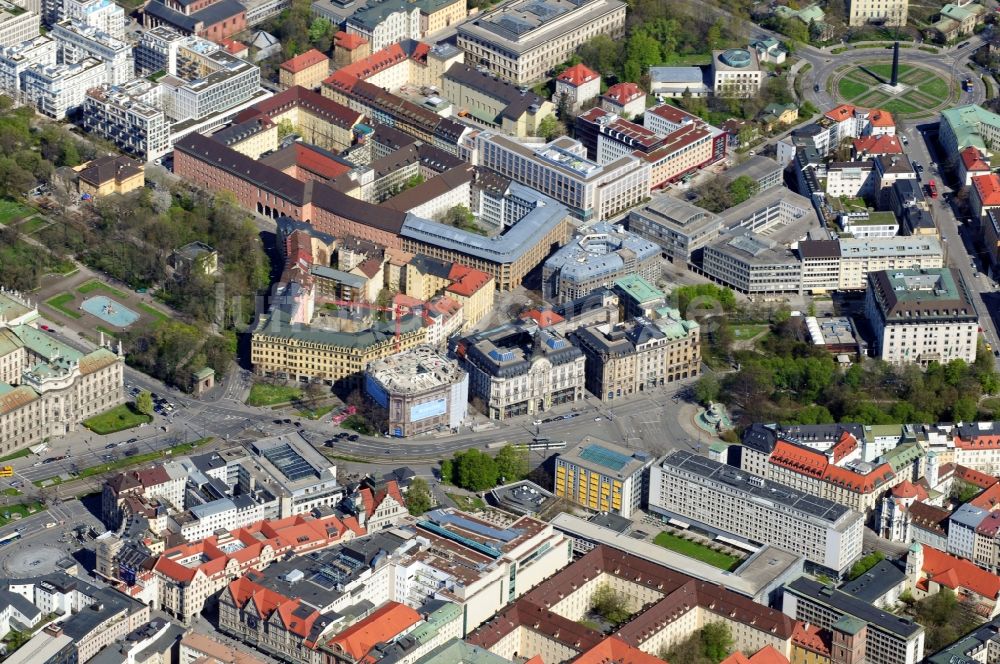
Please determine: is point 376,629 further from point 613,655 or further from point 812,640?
point 812,640

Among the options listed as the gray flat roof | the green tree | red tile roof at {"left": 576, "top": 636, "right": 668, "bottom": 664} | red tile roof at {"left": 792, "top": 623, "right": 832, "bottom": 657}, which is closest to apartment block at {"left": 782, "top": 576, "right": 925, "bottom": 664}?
the gray flat roof

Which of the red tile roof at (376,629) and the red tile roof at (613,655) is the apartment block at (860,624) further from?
the red tile roof at (376,629)

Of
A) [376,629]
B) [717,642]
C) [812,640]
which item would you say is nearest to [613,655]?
[717,642]

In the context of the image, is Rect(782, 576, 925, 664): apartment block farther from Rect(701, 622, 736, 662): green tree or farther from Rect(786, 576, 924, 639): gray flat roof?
Rect(701, 622, 736, 662): green tree

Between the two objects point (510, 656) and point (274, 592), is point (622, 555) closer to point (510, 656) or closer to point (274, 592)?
point (510, 656)

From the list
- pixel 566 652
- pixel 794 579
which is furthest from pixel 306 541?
pixel 794 579

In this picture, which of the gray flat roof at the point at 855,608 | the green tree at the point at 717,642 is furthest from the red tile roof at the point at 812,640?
the green tree at the point at 717,642
